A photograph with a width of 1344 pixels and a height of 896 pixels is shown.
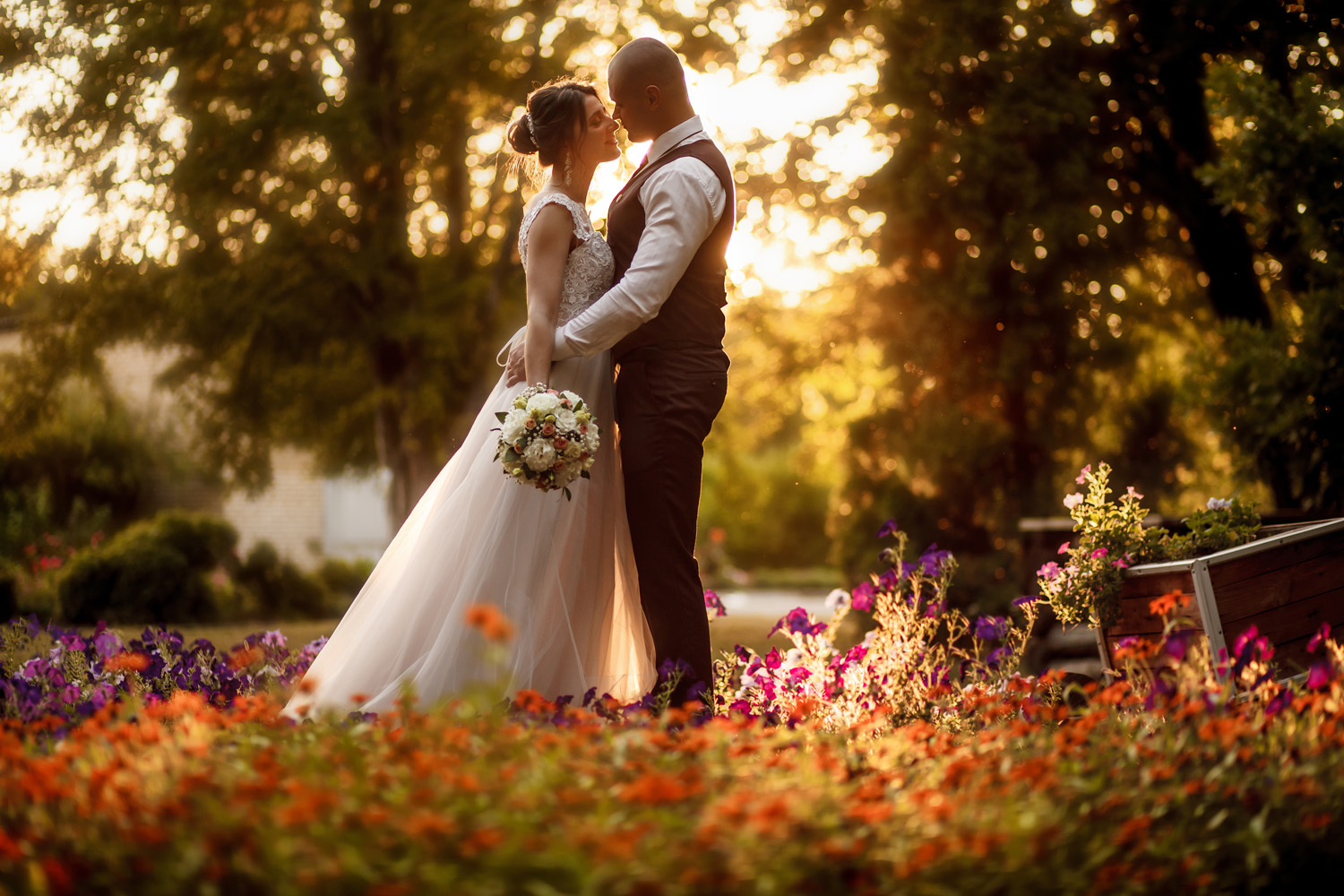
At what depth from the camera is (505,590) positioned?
10.9 ft

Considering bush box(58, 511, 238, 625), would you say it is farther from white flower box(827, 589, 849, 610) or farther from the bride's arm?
the bride's arm

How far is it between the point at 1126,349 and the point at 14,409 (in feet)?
33.6

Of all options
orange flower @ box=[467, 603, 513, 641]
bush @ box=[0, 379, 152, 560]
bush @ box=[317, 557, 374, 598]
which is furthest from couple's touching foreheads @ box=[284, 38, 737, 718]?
bush @ box=[0, 379, 152, 560]

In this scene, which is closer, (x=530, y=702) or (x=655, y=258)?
(x=530, y=702)

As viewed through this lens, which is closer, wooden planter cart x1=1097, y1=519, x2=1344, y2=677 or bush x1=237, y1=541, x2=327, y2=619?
wooden planter cart x1=1097, y1=519, x2=1344, y2=677

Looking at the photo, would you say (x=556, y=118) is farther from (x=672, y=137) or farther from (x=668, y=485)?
(x=668, y=485)

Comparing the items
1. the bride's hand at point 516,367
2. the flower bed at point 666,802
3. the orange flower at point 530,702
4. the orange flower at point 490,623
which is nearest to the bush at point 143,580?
the bride's hand at point 516,367

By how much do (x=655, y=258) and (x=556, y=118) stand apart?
61cm

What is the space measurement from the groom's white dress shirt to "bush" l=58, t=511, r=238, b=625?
8.97 metres

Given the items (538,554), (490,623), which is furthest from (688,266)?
(490,623)

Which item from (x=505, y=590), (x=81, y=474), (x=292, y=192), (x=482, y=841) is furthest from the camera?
(x=81, y=474)

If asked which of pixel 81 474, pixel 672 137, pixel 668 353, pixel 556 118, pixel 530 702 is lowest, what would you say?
pixel 530 702

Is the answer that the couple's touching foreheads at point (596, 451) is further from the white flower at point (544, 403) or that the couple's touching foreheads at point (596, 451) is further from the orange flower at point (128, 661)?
the orange flower at point (128, 661)

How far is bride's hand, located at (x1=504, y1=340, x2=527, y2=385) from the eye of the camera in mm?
3473
